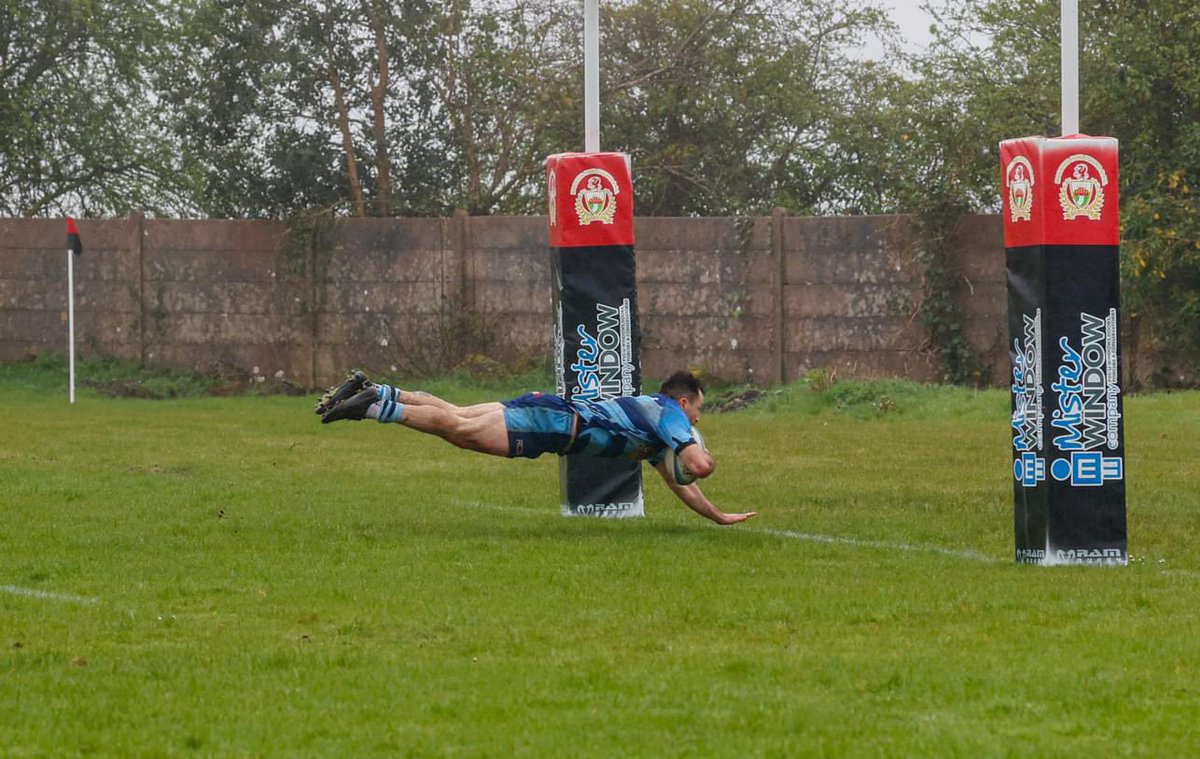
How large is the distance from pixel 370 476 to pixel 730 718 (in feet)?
33.1

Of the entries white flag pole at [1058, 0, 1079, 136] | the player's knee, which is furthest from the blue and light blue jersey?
white flag pole at [1058, 0, 1079, 136]

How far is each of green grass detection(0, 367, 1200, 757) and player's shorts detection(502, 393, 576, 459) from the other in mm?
659

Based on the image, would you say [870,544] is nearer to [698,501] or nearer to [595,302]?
[698,501]

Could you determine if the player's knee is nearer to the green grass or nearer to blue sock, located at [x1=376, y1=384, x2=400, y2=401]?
the green grass

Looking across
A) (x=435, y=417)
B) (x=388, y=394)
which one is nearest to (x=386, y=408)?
(x=388, y=394)

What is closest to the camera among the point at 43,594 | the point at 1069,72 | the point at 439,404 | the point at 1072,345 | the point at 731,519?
the point at 43,594

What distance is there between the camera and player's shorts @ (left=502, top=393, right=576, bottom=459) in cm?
1222

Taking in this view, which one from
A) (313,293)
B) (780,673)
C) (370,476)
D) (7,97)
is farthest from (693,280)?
(780,673)

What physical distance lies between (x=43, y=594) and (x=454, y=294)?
19.2 m

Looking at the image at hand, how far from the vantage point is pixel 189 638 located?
27.3ft

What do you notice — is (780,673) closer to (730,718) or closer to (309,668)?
(730,718)

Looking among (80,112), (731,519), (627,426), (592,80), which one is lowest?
(731,519)

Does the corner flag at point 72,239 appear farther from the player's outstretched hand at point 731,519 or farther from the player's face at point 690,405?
the player's outstretched hand at point 731,519

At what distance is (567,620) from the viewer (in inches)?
344
